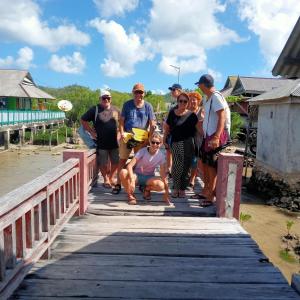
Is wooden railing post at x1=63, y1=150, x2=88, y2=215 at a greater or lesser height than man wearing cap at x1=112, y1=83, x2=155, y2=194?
lesser

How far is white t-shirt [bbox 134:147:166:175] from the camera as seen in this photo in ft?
17.0

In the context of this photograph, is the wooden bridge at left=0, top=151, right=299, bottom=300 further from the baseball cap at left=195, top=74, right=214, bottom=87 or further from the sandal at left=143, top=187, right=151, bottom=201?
the baseball cap at left=195, top=74, right=214, bottom=87

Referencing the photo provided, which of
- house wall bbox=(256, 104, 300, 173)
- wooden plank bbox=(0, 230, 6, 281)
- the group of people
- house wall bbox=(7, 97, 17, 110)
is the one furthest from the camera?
house wall bbox=(7, 97, 17, 110)

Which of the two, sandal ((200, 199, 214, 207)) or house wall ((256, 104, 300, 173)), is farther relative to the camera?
house wall ((256, 104, 300, 173))

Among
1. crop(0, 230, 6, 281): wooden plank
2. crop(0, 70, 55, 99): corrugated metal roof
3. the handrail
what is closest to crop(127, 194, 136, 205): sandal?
the handrail

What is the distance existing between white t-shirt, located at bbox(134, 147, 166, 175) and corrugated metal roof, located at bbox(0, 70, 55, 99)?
2681 cm

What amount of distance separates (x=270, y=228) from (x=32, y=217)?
8.30 metres

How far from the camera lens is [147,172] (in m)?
5.30

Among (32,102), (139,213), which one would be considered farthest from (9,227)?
(32,102)

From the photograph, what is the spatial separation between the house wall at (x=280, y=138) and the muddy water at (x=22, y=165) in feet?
33.9

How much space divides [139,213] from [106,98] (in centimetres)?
180

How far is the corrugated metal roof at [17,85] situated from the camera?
1178 inches

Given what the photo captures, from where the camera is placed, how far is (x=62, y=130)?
3475 cm

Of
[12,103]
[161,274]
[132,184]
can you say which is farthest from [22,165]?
[161,274]
